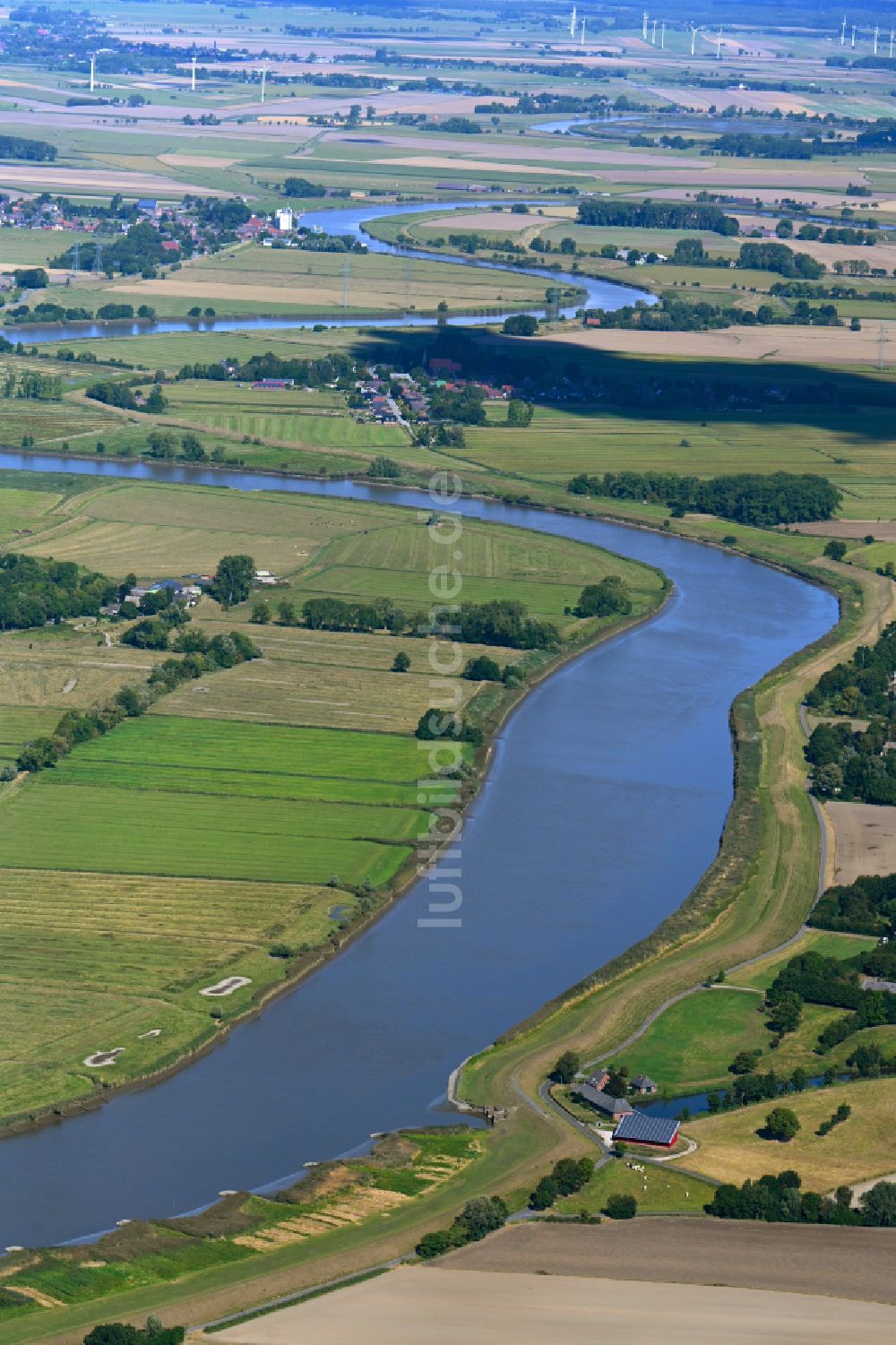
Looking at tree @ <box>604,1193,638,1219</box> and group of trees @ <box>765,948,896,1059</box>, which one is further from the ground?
group of trees @ <box>765,948,896,1059</box>

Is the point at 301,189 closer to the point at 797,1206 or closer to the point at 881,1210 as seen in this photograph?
the point at 797,1206

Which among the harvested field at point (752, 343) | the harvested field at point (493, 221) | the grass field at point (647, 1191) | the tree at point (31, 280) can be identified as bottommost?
the grass field at point (647, 1191)

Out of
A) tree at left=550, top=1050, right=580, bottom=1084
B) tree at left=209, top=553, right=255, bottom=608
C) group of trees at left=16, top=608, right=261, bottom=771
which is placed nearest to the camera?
tree at left=550, top=1050, right=580, bottom=1084

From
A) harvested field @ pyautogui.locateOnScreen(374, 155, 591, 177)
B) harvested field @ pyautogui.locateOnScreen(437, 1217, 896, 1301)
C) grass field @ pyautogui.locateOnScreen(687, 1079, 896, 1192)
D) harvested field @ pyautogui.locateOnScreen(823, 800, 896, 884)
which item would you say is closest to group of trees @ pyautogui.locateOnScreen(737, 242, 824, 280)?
harvested field @ pyautogui.locateOnScreen(374, 155, 591, 177)

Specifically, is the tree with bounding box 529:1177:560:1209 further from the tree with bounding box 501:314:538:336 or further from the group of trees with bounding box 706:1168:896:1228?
the tree with bounding box 501:314:538:336

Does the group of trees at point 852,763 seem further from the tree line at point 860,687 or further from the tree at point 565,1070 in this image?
→ the tree at point 565,1070

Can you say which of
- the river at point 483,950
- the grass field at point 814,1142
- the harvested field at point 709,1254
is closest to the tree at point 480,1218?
the harvested field at point 709,1254

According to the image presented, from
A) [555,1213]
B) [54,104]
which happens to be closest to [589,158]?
[54,104]
